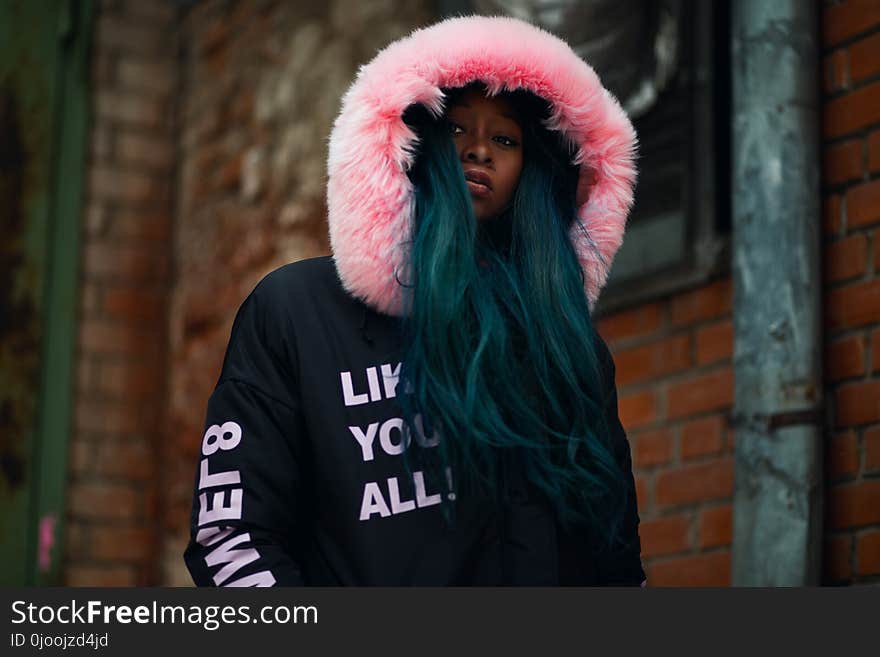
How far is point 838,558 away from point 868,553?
0.08 m

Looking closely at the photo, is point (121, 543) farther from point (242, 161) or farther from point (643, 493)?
point (643, 493)

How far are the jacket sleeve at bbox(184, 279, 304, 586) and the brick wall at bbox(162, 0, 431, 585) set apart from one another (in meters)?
2.17

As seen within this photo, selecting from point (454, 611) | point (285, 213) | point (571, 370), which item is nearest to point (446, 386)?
point (571, 370)

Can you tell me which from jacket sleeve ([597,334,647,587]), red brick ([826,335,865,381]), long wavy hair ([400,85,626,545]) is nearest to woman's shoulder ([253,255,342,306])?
long wavy hair ([400,85,626,545])

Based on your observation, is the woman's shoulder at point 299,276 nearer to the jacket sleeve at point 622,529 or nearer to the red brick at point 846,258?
the jacket sleeve at point 622,529

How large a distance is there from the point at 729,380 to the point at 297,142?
1884 mm

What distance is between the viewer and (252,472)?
91.4 inches

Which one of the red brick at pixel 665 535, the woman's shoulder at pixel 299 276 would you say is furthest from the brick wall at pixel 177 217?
the woman's shoulder at pixel 299 276

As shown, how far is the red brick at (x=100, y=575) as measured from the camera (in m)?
4.96

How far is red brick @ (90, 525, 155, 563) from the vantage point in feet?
16.5

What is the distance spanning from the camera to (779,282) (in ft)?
10.2

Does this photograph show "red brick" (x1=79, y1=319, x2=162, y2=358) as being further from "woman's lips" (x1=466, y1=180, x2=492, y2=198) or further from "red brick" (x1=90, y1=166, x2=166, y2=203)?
"woman's lips" (x1=466, y1=180, x2=492, y2=198)

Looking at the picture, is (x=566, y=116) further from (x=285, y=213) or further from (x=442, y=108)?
(x=285, y=213)

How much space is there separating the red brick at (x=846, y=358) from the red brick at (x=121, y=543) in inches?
105
